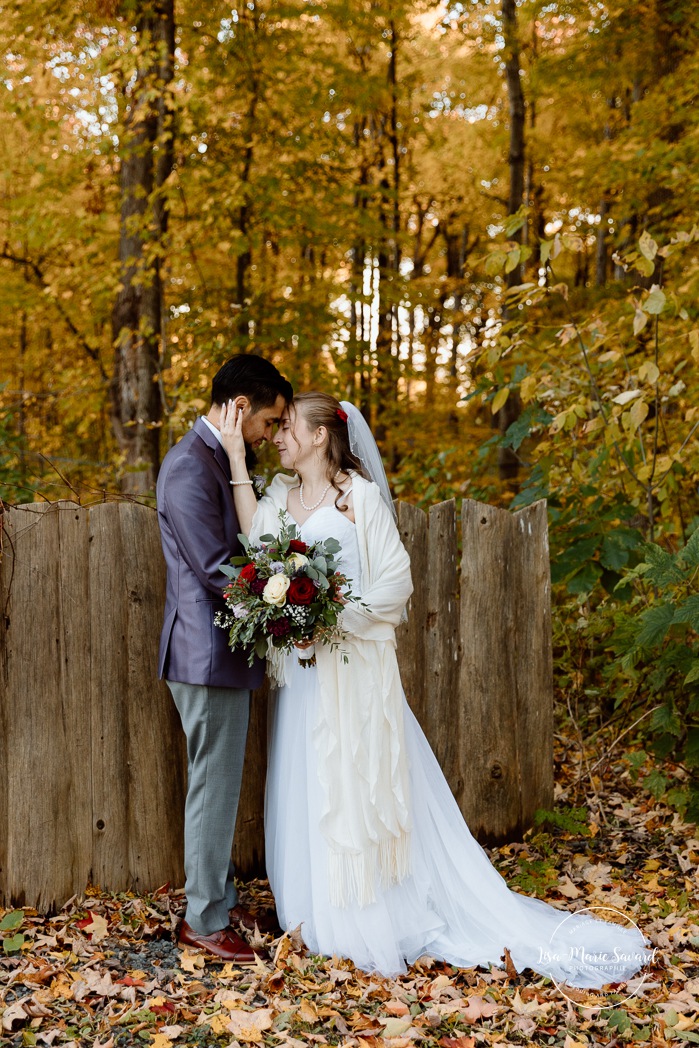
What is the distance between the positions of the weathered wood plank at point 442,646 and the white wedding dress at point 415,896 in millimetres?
491

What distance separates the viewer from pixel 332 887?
3572 millimetres

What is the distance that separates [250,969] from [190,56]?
31.9 feet

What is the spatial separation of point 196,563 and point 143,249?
565cm

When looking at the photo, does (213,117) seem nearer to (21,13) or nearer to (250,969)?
(21,13)

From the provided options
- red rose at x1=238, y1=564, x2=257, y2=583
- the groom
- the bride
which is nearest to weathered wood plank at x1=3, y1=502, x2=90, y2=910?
the groom

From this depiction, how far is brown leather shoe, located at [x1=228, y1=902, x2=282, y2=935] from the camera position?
3766 mm

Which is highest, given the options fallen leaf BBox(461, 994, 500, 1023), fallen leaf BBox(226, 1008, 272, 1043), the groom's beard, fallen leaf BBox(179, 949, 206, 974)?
the groom's beard

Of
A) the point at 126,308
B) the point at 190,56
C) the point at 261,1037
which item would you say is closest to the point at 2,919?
the point at 261,1037

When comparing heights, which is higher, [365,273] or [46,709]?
[365,273]

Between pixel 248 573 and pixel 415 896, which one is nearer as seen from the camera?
pixel 248 573

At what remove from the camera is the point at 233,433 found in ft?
12.0

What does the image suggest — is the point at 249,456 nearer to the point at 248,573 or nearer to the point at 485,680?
the point at 248,573

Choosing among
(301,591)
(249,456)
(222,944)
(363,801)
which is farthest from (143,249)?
(222,944)

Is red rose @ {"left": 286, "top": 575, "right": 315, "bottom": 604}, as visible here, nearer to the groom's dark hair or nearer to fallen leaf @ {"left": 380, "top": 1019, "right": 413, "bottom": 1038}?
the groom's dark hair
